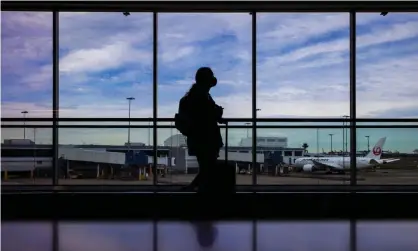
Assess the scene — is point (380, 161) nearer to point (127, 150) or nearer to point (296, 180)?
point (296, 180)

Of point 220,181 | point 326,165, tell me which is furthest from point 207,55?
point 220,181

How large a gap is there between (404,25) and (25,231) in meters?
5.91

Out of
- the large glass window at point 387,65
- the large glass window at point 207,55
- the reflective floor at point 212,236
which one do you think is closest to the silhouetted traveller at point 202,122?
the reflective floor at point 212,236

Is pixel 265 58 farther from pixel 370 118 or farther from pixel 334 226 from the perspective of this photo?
pixel 334 226

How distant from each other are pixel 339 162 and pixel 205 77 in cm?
269

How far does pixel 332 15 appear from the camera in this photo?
7.78m

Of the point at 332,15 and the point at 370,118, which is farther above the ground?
the point at 332,15

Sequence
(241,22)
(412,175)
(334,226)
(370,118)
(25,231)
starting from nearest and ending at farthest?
(25,231), (334,226), (412,175), (370,118), (241,22)

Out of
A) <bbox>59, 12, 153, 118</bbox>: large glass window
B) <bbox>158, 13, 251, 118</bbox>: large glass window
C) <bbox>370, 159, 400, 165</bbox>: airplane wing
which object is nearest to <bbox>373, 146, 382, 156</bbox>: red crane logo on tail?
<bbox>370, 159, 400, 165</bbox>: airplane wing

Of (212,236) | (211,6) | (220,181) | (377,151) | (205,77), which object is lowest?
(212,236)

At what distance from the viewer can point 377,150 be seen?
23.1 ft

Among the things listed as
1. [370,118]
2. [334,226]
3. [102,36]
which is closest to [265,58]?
[370,118]

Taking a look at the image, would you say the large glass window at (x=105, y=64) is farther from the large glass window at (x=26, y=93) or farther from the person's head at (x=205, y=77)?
the person's head at (x=205, y=77)

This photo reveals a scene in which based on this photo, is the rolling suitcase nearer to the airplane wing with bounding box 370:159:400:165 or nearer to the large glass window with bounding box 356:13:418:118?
the airplane wing with bounding box 370:159:400:165
